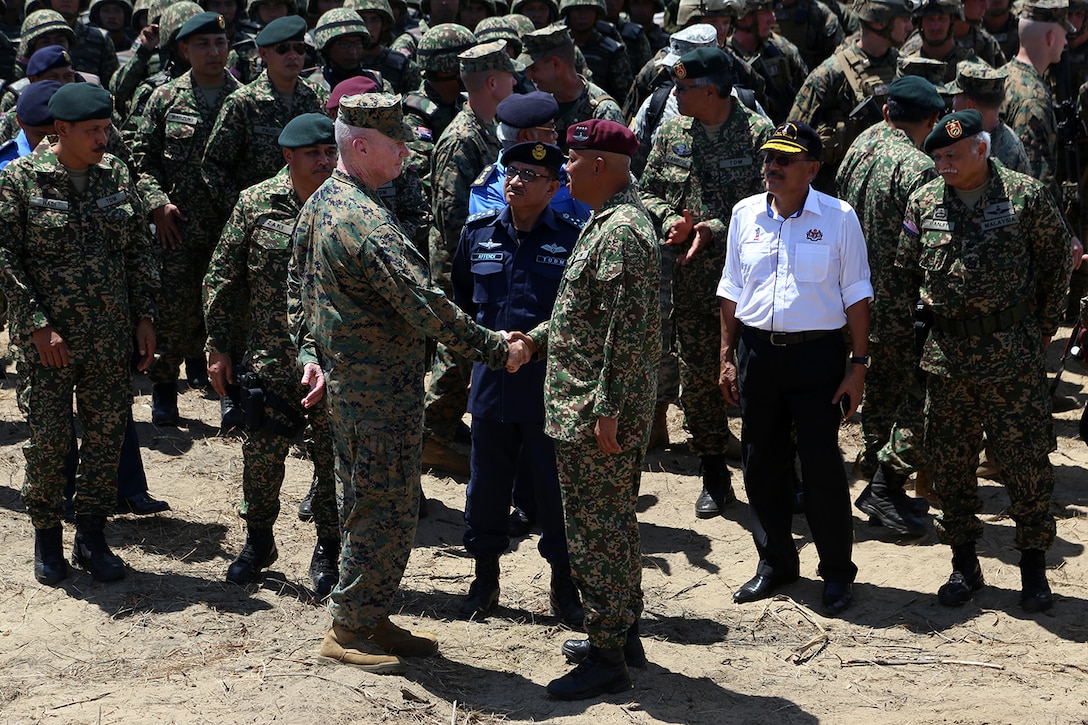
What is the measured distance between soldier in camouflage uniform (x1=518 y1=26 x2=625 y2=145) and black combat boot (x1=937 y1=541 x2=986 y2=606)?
3.67 meters

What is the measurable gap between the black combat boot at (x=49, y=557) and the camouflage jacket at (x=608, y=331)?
3064mm

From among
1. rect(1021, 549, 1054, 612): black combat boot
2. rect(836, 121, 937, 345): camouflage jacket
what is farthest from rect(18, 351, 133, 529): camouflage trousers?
rect(1021, 549, 1054, 612): black combat boot

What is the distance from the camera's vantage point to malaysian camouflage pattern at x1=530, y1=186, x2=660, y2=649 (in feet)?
16.1

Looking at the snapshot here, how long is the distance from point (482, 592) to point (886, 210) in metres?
3.19

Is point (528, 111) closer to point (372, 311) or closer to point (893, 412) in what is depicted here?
point (372, 311)

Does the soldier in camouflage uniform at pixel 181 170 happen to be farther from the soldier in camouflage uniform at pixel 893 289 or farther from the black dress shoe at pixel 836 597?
the black dress shoe at pixel 836 597

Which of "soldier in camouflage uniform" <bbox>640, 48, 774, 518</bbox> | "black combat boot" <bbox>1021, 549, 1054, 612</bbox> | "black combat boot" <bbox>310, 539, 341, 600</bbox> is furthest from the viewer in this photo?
"soldier in camouflage uniform" <bbox>640, 48, 774, 518</bbox>

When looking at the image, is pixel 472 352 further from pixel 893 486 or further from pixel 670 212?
pixel 893 486

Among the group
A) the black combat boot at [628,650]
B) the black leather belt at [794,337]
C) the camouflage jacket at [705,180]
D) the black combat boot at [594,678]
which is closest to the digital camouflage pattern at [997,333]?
the black leather belt at [794,337]

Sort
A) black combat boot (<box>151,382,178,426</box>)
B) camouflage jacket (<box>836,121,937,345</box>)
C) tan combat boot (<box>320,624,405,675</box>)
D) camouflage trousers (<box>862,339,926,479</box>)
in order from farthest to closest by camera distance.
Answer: black combat boot (<box>151,382,178,426</box>)
camouflage trousers (<box>862,339,926,479</box>)
camouflage jacket (<box>836,121,937,345</box>)
tan combat boot (<box>320,624,405,675</box>)

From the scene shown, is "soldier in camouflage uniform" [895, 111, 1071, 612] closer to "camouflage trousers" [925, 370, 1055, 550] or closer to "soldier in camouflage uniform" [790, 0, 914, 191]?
"camouflage trousers" [925, 370, 1055, 550]

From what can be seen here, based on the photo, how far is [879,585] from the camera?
260 inches

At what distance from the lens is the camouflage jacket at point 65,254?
625 cm

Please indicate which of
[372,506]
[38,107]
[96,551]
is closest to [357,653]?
[372,506]
